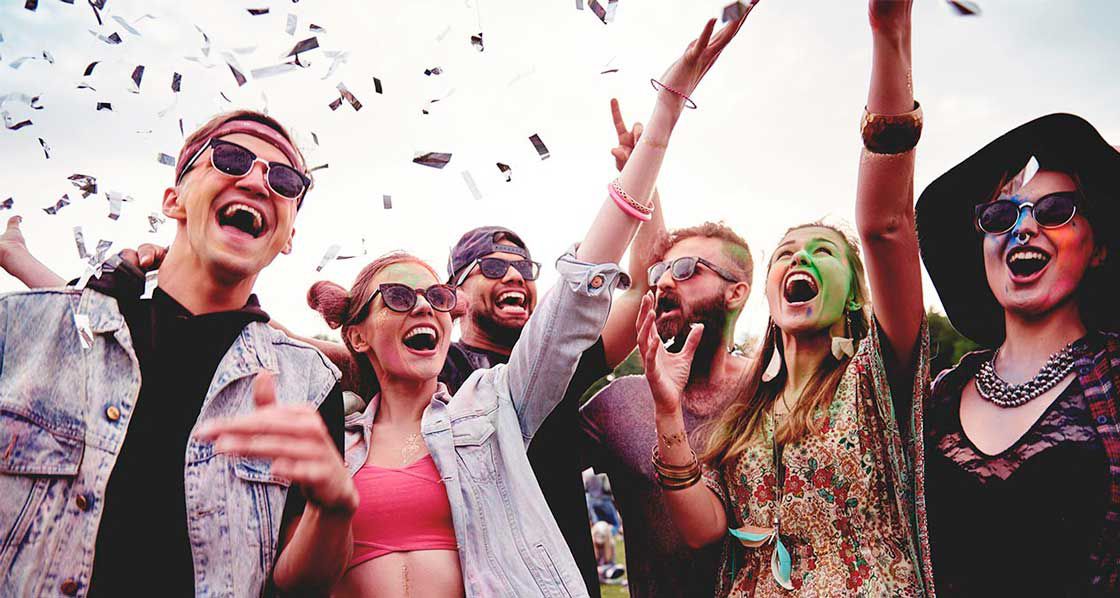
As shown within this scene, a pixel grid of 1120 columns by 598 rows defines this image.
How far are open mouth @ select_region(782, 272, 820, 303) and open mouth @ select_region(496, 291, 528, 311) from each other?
132 centimetres

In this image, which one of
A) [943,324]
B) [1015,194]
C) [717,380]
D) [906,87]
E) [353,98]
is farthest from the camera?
[943,324]

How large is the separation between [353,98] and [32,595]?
7.66 feet

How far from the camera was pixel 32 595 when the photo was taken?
2.28 m

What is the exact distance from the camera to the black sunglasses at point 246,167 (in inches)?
111

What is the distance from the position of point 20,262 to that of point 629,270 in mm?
2862

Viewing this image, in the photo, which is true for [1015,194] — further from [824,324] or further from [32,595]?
[32,595]

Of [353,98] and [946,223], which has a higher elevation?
[353,98]

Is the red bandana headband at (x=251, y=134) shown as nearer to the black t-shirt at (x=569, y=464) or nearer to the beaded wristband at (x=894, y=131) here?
the black t-shirt at (x=569, y=464)

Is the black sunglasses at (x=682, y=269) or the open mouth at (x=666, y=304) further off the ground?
the black sunglasses at (x=682, y=269)

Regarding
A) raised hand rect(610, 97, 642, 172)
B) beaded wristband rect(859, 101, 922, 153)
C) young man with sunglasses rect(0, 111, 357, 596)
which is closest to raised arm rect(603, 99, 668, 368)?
raised hand rect(610, 97, 642, 172)

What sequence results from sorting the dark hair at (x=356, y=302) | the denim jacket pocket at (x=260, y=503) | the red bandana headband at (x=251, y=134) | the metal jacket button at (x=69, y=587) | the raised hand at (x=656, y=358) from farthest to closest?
the dark hair at (x=356, y=302) < the raised hand at (x=656, y=358) < the red bandana headband at (x=251, y=134) < the denim jacket pocket at (x=260, y=503) < the metal jacket button at (x=69, y=587)

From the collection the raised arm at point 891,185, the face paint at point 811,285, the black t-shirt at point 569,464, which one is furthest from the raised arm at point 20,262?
the raised arm at point 891,185

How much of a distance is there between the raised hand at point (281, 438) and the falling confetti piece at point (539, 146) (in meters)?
1.95

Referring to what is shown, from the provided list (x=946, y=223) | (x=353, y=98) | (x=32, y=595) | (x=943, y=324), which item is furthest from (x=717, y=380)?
(x=943, y=324)
